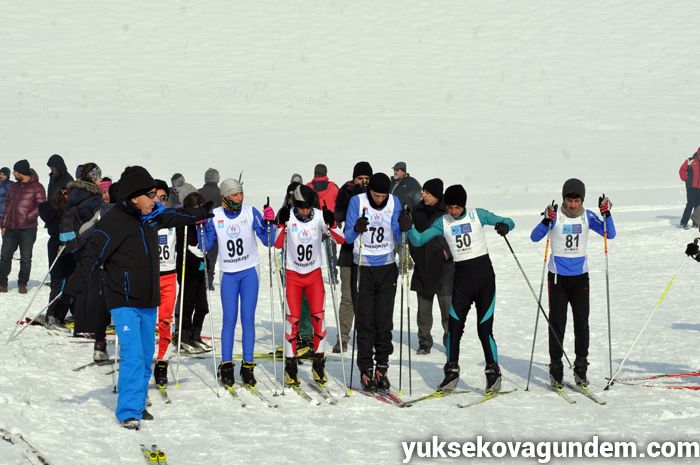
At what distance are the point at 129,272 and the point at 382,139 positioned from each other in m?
21.4

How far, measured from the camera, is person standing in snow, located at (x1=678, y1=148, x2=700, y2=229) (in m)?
16.1

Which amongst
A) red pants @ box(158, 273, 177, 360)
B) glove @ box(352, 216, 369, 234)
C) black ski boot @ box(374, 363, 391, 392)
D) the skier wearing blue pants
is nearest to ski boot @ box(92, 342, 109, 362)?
red pants @ box(158, 273, 177, 360)

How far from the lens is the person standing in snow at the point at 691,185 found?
16125 mm

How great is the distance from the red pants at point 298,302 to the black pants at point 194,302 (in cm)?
187

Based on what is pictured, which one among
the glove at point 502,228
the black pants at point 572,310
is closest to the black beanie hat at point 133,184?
the glove at point 502,228

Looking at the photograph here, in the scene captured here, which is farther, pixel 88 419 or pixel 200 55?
pixel 200 55

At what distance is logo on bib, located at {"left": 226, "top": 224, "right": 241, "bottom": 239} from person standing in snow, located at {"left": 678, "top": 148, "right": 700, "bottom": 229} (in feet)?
39.5

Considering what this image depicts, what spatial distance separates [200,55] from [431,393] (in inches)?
1246

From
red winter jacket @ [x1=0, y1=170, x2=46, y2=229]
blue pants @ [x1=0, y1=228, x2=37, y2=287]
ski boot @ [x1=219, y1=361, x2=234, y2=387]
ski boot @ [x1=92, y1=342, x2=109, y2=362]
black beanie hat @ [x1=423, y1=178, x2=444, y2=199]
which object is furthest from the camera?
blue pants @ [x1=0, y1=228, x2=37, y2=287]

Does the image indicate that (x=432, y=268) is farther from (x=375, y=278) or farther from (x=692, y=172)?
(x=692, y=172)

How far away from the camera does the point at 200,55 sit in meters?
36.2

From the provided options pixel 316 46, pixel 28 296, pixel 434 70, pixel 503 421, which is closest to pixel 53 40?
pixel 316 46

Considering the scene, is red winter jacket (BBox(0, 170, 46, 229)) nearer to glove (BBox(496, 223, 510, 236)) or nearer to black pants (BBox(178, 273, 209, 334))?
black pants (BBox(178, 273, 209, 334))

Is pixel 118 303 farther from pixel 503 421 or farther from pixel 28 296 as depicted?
pixel 28 296
